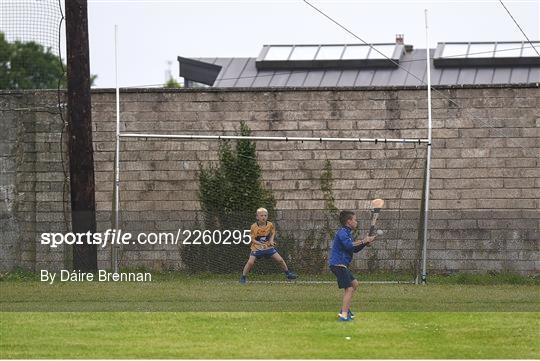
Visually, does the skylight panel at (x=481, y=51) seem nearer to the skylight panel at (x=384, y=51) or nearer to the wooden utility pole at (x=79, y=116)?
the skylight panel at (x=384, y=51)

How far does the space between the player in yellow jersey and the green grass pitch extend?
928mm

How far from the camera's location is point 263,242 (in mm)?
22312

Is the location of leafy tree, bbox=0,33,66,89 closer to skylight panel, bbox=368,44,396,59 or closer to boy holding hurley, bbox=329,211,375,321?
skylight panel, bbox=368,44,396,59

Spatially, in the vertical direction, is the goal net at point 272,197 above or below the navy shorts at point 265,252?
above

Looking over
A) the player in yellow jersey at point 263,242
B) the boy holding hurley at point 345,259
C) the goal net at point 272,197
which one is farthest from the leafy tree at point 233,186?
the boy holding hurley at point 345,259

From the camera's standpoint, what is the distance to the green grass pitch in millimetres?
13633

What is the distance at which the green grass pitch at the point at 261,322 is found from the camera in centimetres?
1363

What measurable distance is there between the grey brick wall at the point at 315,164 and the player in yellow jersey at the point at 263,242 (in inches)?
59.9

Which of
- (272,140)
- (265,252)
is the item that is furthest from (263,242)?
(272,140)

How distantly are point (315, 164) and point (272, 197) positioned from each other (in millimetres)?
1047

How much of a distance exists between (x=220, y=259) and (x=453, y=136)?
5200 mm

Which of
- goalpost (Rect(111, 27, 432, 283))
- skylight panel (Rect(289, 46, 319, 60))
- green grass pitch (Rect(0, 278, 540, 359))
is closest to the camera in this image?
green grass pitch (Rect(0, 278, 540, 359))

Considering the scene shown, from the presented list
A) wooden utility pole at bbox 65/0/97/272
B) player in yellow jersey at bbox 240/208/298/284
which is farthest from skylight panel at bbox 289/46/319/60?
player in yellow jersey at bbox 240/208/298/284

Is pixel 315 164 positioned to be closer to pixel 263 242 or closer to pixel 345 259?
pixel 263 242
